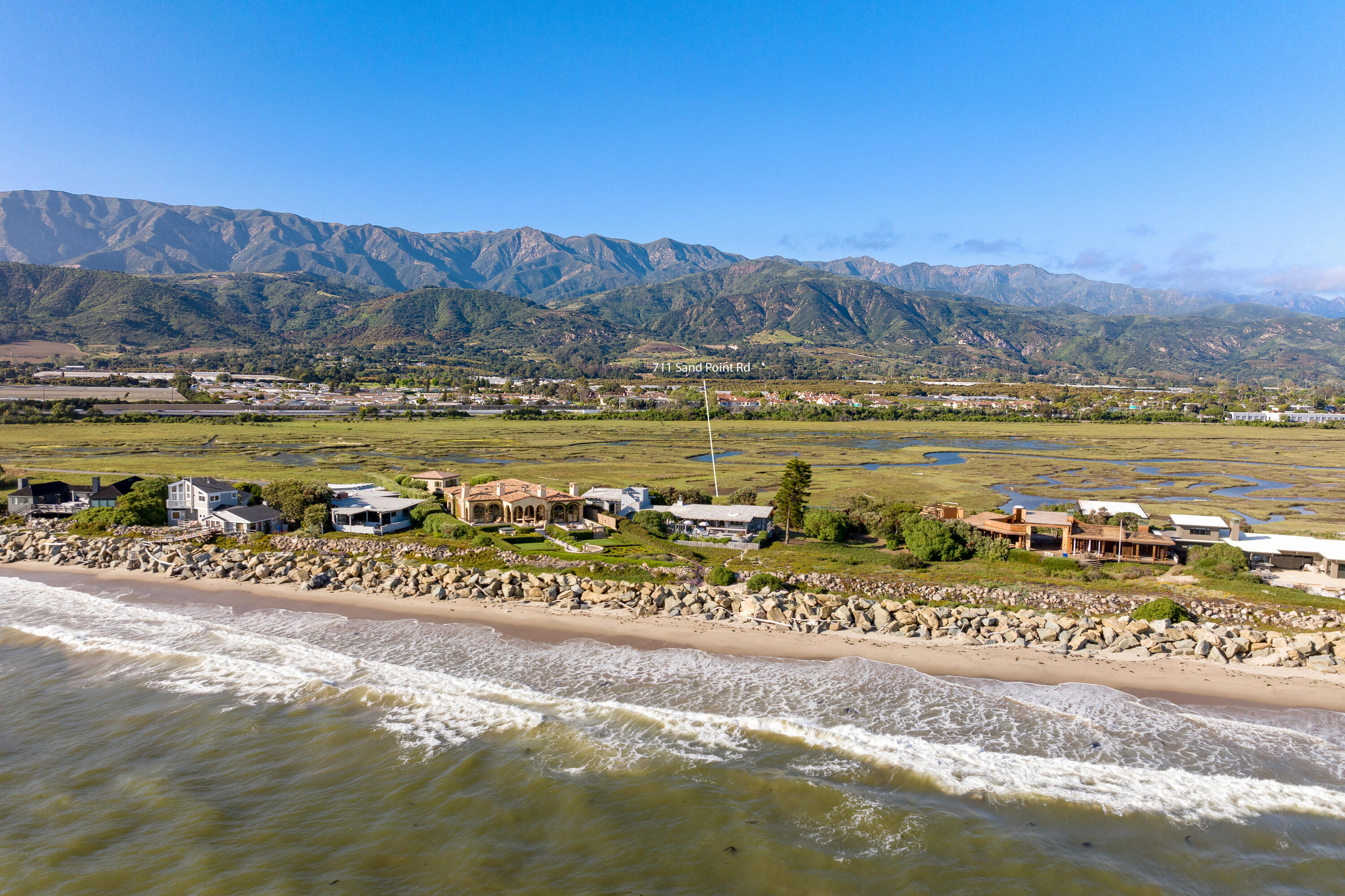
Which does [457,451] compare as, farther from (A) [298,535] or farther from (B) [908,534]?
(B) [908,534]

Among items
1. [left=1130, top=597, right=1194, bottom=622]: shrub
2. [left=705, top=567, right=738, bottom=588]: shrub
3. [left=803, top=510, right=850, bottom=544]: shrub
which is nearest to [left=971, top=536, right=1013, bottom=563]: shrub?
[left=803, top=510, right=850, bottom=544]: shrub

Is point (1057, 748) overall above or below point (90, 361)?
below

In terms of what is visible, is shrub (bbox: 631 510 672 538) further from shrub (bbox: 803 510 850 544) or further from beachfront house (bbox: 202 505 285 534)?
beachfront house (bbox: 202 505 285 534)

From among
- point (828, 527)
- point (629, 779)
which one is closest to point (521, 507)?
point (828, 527)

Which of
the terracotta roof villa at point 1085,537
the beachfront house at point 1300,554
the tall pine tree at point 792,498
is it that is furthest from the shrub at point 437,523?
the beachfront house at point 1300,554

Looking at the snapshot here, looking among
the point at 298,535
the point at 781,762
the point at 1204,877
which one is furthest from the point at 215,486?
the point at 1204,877

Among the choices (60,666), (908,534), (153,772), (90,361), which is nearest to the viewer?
(153,772)
